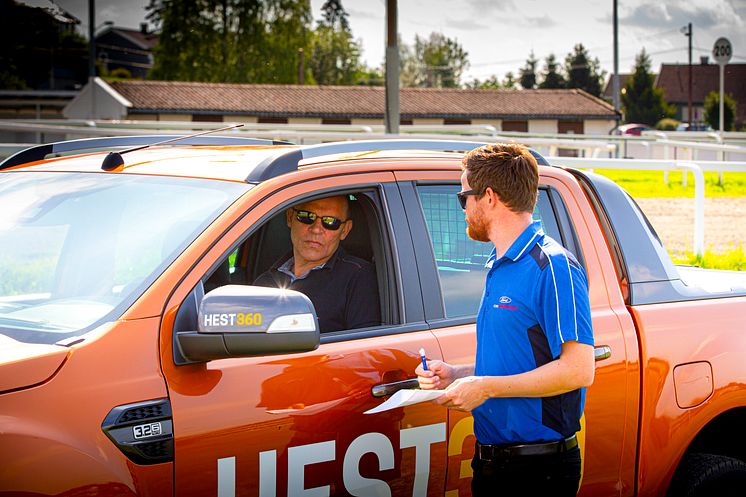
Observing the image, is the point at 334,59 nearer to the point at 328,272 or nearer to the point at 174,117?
the point at 174,117

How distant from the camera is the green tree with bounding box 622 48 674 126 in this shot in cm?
9606

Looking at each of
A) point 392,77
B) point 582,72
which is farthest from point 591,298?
point 582,72

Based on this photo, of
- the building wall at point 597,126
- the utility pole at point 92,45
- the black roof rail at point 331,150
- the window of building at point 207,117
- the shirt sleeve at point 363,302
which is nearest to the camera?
the black roof rail at point 331,150

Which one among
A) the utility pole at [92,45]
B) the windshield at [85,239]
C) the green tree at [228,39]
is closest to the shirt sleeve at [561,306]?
the windshield at [85,239]

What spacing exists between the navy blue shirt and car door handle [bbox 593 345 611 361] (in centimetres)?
79

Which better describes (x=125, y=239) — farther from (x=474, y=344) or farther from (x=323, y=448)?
(x=474, y=344)

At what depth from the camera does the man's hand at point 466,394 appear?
2924 millimetres

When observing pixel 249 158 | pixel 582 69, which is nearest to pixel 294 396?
pixel 249 158

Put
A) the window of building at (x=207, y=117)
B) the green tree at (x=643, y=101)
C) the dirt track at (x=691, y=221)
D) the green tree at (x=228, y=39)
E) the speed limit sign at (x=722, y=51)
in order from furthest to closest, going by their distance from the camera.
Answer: the green tree at (x=643, y=101), the green tree at (x=228, y=39), the window of building at (x=207, y=117), the speed limit sign at (x=722, y=51), the dirt track at (x=691, y=221)

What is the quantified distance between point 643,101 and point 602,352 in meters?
97.8

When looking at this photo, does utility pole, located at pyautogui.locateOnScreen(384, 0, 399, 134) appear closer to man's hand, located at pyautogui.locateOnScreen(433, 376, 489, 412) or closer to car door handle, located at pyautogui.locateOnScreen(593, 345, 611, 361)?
car door handle, located at pyautogui.locateOnScreen(593, 345, 611, 361)

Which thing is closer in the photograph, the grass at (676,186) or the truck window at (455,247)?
the truck window at (455,247)

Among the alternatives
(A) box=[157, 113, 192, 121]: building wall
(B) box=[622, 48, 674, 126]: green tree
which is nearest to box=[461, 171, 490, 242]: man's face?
(A) box=[157, 113, 192, 121]: building wall

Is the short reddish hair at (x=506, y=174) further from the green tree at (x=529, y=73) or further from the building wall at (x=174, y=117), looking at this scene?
the green tree at (x=529, y=73)
